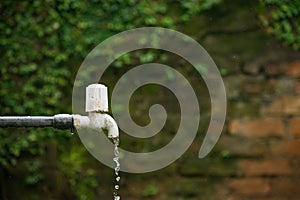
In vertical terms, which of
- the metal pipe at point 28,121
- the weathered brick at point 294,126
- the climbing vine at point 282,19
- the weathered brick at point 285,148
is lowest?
the metal pipe at point 28,121

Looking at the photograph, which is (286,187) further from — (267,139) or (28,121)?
(28,121)

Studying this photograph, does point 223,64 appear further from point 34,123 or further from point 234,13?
point 34,123

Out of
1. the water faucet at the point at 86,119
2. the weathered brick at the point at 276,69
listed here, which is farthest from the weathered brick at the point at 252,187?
the water faucet at the point at 86,119

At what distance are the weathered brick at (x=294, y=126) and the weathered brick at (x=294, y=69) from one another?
0.73ft

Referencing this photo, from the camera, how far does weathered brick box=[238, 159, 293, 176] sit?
2.81 metres

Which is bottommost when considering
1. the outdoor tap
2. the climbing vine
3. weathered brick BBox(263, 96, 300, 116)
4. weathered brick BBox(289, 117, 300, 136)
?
the outdoor tap

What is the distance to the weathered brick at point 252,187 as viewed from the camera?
282 centimetres

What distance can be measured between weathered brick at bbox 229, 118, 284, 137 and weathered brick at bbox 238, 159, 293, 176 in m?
0.13

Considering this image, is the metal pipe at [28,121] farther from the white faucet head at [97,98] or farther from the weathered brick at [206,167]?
the weathered brick at [206,167]

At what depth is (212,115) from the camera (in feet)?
9.32

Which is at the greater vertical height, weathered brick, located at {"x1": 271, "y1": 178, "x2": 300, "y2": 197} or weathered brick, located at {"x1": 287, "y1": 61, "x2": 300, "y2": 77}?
weathered brick, located at {"x1": 287, "y1": 61, "x2": 300, "y2": 77}

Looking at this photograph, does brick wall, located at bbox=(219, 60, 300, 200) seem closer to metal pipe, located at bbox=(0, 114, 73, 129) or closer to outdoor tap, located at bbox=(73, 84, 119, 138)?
outdoor tap, located at bbox=(73, 84, 119, 138)

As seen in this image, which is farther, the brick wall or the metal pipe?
the brick wall

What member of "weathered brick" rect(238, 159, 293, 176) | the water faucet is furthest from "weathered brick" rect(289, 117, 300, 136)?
the water faucet
